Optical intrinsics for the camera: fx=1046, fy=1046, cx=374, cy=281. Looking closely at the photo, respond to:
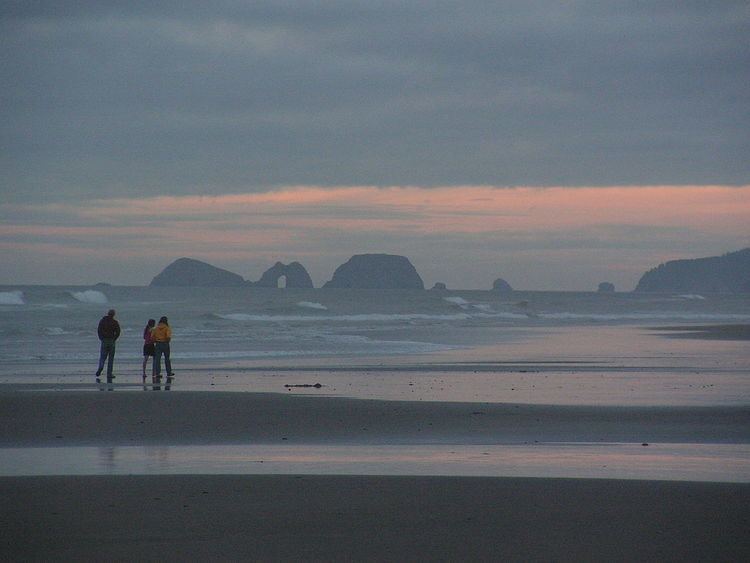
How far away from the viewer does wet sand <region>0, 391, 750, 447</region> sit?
13.3 meters

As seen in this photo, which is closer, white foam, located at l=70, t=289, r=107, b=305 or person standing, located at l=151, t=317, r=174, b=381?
person standing, located at l=151, t=317, r=174, b=381

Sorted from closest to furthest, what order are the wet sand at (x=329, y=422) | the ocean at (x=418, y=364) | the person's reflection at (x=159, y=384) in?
1. the wet sand at (x=329, y=422)
2. the ocean at (x=418, y=364)
3. the person's reflection at (x=159, y=384)

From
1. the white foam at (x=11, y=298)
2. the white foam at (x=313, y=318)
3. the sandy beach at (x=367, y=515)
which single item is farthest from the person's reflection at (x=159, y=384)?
the white foam at (x=11, y=298)

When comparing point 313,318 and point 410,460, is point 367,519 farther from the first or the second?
point 313,318

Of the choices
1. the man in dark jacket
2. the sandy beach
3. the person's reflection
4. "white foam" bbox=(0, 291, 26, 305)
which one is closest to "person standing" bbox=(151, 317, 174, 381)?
the person's reflection

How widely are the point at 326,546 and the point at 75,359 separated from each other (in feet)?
83.7

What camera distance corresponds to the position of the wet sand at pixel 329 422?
13.3 metres

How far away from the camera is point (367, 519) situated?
8188 mm

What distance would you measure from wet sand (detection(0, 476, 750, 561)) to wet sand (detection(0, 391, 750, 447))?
3.42m

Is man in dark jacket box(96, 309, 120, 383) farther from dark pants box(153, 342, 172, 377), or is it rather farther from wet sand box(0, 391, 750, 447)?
wet sand box(0, 391, 750, 447)

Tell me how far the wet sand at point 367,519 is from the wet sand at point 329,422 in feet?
11.2

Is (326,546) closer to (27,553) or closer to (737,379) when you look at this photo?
(27,553)

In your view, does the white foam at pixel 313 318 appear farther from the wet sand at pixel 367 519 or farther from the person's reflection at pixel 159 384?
the wet sand at pixel 367 519

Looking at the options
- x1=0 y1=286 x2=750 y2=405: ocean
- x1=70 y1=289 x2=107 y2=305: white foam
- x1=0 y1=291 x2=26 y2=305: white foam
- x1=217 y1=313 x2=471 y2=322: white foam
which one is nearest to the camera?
x1=0 y1=286 x2=750 y2=405: ocean
